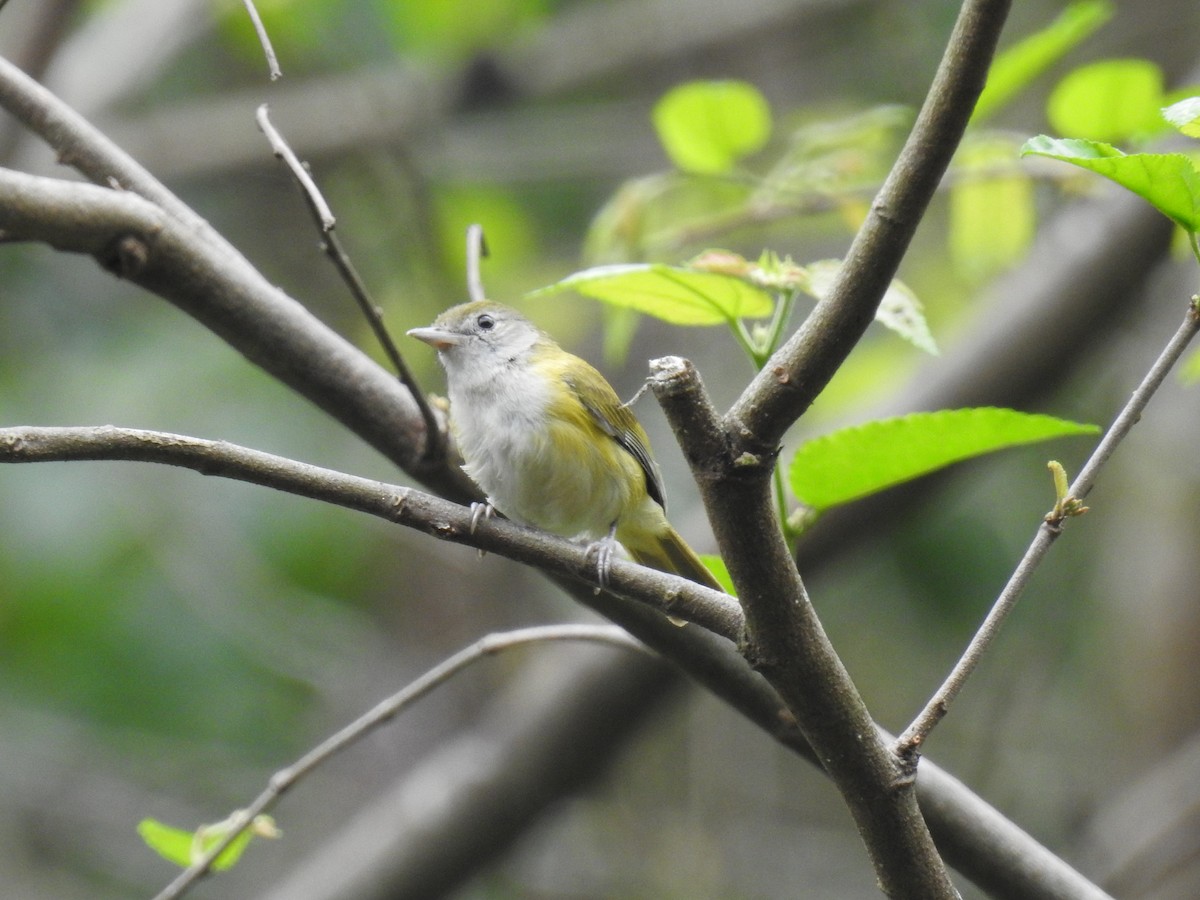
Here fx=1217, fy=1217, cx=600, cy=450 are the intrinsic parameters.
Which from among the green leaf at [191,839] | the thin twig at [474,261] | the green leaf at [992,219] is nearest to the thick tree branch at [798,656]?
the green leaf at [191,839]

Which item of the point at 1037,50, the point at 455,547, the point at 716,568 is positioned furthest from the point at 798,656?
the point at 455,547

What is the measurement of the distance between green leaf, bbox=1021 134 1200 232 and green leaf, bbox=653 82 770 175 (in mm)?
1367

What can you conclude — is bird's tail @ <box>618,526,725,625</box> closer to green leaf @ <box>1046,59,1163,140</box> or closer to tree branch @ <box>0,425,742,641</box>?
green leaf @ <box>1046,59,1163,140</box>

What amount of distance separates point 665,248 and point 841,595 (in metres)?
3.82

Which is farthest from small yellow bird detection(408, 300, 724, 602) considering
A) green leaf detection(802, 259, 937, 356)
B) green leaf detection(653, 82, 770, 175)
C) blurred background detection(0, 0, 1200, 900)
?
blurred background detection(0, 0, 1200, 900)

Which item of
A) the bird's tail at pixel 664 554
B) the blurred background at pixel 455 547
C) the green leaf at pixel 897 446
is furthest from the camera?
the blurred background at pixel 455 547

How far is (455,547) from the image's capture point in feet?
16.7

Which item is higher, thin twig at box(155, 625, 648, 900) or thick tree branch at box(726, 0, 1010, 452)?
thick tree branch at box(726, 0, 1010, 452)

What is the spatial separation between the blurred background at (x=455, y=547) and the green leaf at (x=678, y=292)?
294 centimetres

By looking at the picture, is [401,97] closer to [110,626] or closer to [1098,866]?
[110,626]

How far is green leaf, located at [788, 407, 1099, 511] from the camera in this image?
5.37 ft

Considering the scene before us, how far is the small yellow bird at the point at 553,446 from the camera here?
3.00 m

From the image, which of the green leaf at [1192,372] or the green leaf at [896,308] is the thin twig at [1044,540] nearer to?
the green leaf at [896,308]

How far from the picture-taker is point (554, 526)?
10.3ft
